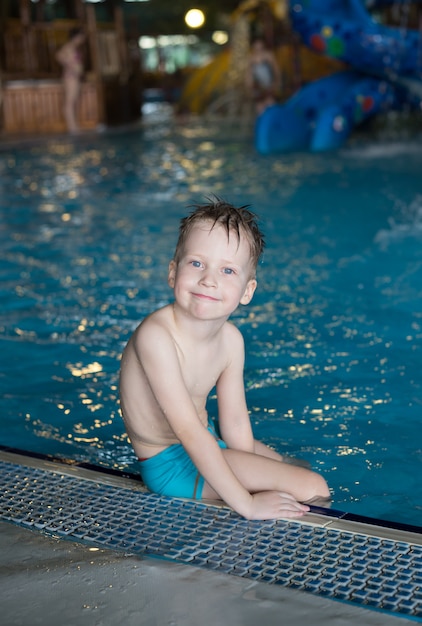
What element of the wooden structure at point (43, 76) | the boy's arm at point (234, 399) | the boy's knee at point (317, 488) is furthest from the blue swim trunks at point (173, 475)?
the wooden structure at point (43, 76)

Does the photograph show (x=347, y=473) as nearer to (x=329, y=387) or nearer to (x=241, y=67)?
(x=329, y=387)

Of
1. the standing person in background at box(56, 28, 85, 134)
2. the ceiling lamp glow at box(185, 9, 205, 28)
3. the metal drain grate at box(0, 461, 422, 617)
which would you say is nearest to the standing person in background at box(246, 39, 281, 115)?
the standing person in background at box(56, 28, 85, 134)

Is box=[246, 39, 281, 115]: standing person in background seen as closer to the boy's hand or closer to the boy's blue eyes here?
the boy's blue eyes

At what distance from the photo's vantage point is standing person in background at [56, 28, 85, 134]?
1711cm

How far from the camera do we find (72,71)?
687 inches

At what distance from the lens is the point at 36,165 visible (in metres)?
12.3

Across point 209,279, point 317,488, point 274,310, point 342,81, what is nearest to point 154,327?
point 209,279

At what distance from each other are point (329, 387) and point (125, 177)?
23.9 ft

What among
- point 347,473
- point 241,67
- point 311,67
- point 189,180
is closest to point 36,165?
point 189,180

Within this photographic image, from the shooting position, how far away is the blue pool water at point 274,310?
129 inches

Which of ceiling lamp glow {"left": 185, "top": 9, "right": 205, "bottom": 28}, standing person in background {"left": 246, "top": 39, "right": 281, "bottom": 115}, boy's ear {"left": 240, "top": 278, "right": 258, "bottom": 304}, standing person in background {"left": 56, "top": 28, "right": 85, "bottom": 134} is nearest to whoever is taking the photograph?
boy's ear {"left": 240, "top": 278, "right": 258, "bottom": 304}

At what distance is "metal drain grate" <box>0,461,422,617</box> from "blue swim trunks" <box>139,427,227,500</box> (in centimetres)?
4

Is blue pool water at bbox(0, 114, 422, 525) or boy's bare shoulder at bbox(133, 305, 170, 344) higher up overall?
boy's bare shoulder at bbox(133, 305, 170, 344)

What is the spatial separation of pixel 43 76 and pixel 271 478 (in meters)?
16.6
